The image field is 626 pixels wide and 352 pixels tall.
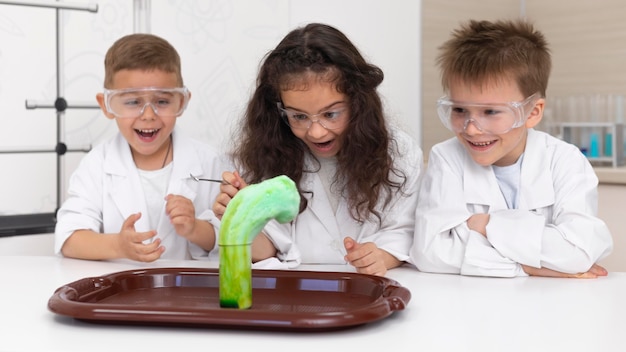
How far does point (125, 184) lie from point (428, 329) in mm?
1282

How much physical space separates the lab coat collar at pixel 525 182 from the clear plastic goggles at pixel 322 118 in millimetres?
329

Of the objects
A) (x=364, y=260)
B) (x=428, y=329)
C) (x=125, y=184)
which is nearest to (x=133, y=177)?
(x=125, y=184)

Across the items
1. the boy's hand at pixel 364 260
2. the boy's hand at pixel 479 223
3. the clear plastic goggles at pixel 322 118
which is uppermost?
the clear plastic goggles at pixel 322 118

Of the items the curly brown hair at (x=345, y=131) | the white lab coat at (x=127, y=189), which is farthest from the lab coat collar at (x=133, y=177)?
the curly brown hair at (x=345, y=131)

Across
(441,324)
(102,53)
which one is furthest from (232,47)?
(441,324)

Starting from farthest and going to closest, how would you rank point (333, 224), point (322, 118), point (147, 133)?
point (147, 133)
point (333, 224)
point (322, 118)

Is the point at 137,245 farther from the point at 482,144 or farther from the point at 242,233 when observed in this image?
the point at 482,144

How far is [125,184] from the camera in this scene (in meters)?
2.14

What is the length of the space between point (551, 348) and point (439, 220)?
2.46 feet

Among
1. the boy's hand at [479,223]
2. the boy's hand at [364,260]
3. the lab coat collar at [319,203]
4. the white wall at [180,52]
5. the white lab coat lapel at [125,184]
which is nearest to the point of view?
the boy's hand at [364,260]

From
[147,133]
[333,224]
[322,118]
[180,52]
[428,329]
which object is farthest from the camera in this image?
[180,52]

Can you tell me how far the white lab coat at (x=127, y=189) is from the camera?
2094 mm

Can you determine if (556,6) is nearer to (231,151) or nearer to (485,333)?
(231,151)

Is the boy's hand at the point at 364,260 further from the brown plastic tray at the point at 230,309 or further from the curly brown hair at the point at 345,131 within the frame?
the curly brown hair at the point at 345,131
